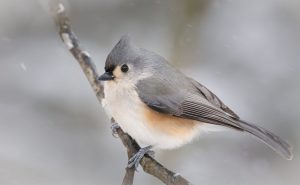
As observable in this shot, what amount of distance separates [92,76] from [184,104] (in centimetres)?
60

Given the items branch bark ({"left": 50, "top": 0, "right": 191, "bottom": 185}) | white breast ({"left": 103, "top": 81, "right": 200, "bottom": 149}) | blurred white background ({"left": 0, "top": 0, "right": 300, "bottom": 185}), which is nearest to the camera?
branch bark ({"left": 50, "top": 0, "right": 191, "bottom": 185})

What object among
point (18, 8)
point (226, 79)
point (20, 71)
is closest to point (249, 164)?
point (226, 79)

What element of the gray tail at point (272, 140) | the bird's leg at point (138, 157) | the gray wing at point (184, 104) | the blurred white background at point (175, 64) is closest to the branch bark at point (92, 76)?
the bird's leg at point (138, 157)

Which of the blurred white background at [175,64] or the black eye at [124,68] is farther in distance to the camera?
the blurred white background at [175,64]

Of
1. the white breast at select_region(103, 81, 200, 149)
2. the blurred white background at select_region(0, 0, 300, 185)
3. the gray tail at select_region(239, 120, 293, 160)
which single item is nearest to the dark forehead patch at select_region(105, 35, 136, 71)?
the white breast at select_region(103, 81, 200, 149)

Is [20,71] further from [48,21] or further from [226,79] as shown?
[226,79]

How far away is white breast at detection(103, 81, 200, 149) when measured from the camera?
3.44 metres

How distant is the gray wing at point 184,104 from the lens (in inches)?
138

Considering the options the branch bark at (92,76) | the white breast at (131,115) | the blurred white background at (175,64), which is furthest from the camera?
the blurred white background at (175,64)

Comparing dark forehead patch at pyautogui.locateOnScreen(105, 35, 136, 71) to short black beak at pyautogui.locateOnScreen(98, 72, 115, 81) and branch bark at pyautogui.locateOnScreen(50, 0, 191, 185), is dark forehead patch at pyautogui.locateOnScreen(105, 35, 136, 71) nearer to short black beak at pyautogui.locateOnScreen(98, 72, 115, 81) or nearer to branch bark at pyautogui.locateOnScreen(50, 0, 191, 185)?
short black beak at pyautogui.locateOnScreen(98, 72, 115, 81)

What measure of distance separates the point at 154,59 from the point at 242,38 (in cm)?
277

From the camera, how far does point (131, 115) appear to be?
3461 millimetres

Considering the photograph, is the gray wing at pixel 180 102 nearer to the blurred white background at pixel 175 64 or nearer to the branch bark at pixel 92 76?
the branch bark at pixel 92 76

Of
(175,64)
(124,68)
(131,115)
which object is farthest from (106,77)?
(175,64)
